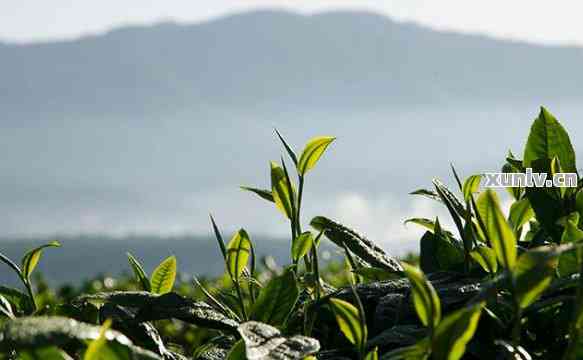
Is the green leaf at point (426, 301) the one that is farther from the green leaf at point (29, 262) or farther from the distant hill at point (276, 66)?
the distant hill at point (276, 66)

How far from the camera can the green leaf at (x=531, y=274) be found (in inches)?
25.0

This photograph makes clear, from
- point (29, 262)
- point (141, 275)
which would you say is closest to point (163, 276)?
point (141, 275)

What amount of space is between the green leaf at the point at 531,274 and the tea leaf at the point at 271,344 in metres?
0.19

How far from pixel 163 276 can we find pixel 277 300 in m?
0.22

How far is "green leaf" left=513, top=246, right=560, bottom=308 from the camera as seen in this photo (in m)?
0.63

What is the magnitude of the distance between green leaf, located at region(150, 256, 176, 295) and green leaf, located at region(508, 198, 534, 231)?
452 millimetres

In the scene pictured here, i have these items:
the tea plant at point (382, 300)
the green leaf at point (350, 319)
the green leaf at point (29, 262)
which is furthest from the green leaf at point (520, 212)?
the green leaf at point (29, 262)

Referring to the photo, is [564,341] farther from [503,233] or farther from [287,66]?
[287,66]

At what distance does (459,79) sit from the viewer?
110875 mm

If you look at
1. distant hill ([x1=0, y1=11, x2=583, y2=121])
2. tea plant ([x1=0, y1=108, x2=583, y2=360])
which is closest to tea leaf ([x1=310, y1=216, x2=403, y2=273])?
tea plant ([x1=0, y1=108, x2=583, y2=360])

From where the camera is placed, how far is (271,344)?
0.74m

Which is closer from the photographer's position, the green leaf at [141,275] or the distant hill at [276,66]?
the green leaf at [141,275]

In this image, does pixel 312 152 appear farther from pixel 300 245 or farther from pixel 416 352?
pixel 416 352

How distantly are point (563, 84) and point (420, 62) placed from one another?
20.8 m
